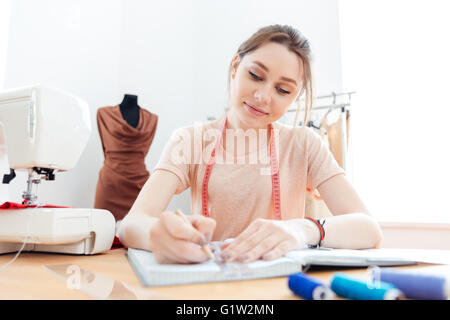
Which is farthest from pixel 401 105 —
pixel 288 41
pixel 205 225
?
pixel 205 225

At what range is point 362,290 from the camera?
1.28ft

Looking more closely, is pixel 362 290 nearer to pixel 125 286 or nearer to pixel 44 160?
pixel 125 286

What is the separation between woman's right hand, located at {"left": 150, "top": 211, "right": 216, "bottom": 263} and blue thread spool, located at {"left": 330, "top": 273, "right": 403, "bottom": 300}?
0.24 metres

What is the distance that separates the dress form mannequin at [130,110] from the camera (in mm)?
2559

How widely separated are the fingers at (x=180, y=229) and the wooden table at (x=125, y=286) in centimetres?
10

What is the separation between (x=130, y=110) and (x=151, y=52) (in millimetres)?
913

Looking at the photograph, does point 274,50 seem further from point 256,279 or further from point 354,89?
point 354,89

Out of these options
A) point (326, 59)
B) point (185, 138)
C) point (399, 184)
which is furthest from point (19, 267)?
point (326, 59)

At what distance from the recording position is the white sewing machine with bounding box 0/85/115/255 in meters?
0.83

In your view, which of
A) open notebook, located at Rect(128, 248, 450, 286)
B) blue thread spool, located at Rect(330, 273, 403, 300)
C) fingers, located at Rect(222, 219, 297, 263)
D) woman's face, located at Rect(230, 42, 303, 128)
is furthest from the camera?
woman's face, located at Rect(230, 42, 303, 128)

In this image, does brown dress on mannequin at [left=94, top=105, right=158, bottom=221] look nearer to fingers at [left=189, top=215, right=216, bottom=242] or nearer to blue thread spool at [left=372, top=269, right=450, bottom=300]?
fingers at [left=189, top=215, right=216, bottom=242]

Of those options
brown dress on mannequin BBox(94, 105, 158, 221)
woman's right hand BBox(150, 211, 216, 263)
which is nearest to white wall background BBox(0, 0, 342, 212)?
brown dress on mannequin BBox(94, 105, 158, 221)

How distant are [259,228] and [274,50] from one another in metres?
0.71

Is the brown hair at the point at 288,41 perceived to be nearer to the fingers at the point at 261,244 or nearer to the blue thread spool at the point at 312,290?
the fingers at the point at 261,244
